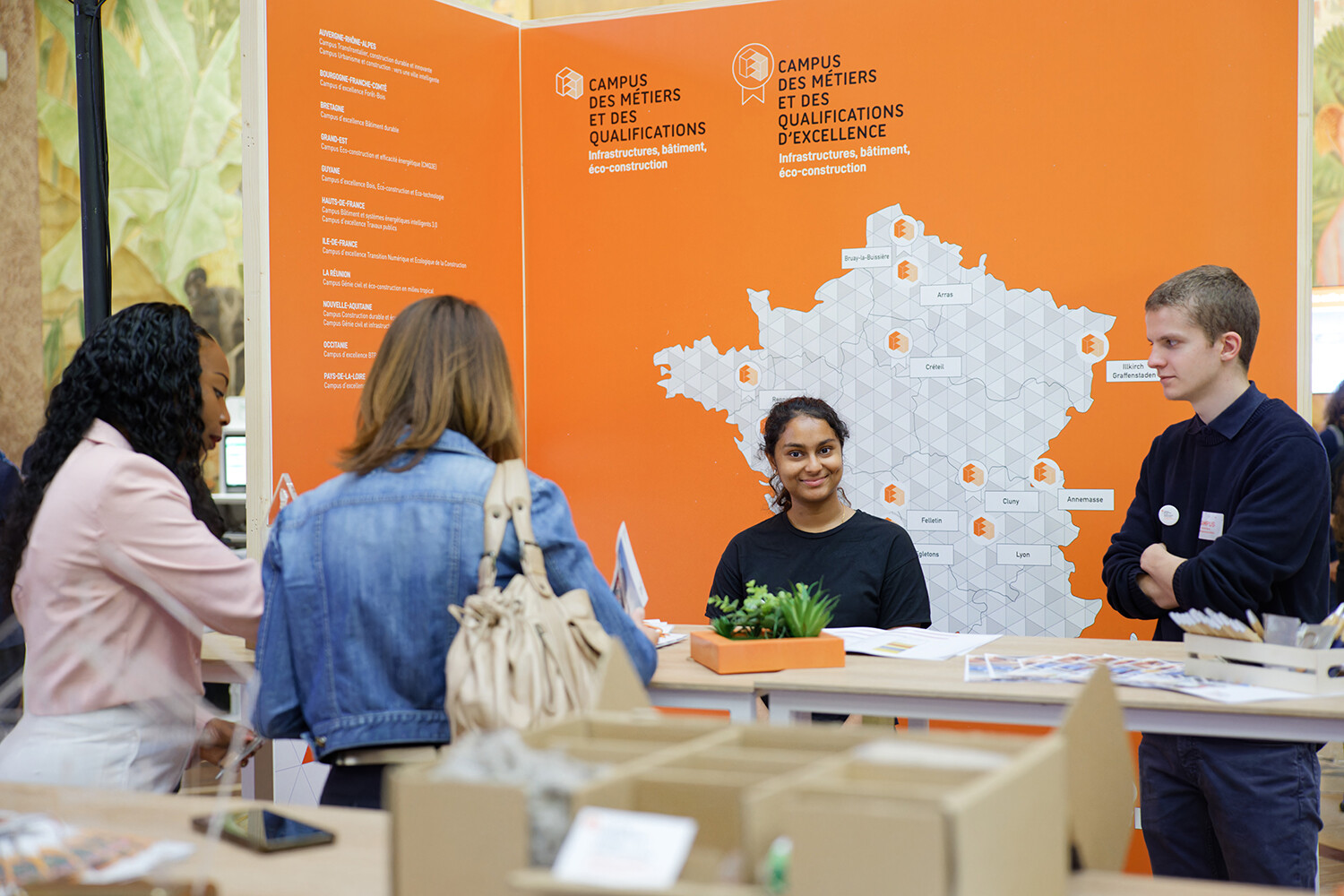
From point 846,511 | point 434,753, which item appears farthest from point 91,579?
point 846,511

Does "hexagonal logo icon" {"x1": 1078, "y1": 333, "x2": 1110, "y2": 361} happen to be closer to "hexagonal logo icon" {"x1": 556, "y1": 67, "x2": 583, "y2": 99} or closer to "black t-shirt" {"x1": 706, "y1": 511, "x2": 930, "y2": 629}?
"black t-shirt" {"x1": 706, "y1": 511, "x2": 930, "y2": 629}

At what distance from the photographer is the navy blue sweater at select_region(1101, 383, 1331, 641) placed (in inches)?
98.7

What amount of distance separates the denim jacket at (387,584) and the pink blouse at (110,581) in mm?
276

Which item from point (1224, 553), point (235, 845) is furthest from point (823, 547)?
point (235, 845)

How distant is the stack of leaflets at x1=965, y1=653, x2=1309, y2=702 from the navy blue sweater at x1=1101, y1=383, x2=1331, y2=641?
0.77ft

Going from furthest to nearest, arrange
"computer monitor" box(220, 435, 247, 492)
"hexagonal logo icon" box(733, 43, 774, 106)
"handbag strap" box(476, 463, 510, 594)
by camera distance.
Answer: "computer monitor" box(220, 435, 247, 492), "hexagonal logo icon" box(733, 43, 774, 106), "handbag strap" box(476, 463, 510, 594)

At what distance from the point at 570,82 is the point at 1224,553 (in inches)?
117

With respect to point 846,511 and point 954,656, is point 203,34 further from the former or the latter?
point 954,656

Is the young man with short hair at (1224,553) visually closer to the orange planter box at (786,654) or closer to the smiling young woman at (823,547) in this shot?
the smiling young woman at (823,547)

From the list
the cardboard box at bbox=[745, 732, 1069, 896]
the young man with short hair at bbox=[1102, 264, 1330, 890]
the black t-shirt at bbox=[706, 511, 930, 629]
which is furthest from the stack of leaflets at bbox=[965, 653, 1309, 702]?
the cardboard box at bbox=[745, 732, 1069, 896]

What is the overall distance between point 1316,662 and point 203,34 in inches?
248

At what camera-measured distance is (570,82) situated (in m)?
4.39

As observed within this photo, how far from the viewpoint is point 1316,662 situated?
A: 2.11m

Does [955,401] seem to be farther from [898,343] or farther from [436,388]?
[436,388]
